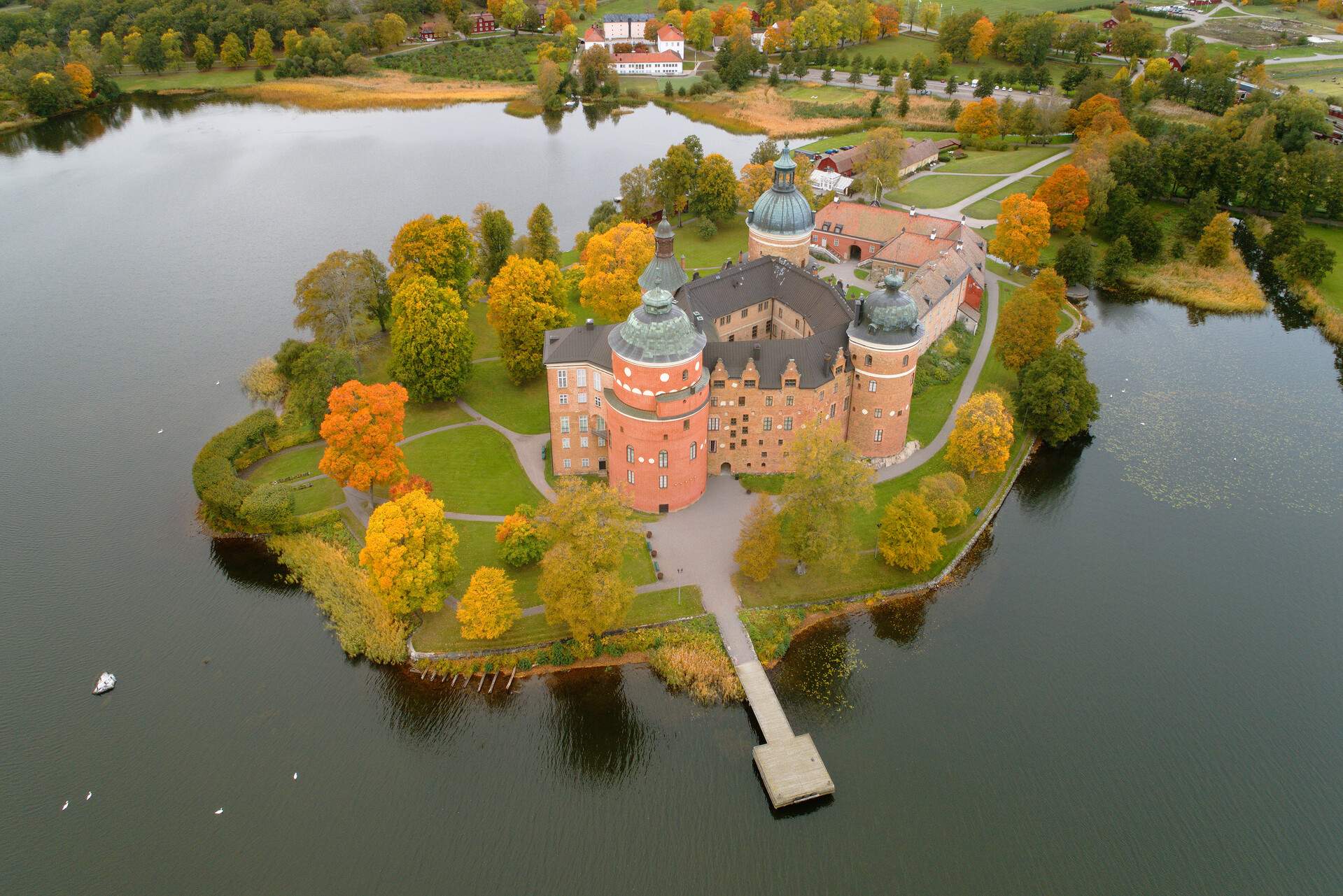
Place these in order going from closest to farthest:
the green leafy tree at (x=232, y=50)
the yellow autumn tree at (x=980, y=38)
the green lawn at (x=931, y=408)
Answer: the green lawn at (x=931, y=408)
the yellow autumn tree at (x=980, y=38)
the green leafy tree at (x=232, y=50)

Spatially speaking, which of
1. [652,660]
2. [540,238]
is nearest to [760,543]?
[652,660]

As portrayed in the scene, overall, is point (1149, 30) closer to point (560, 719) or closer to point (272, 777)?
point (560, 719)

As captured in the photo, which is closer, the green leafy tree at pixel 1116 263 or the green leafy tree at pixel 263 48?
the green leafy tree at pixel 1116 263

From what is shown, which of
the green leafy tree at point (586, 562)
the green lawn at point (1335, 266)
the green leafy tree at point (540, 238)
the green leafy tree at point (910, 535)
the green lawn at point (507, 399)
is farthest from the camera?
the green leafy tree at point (540, 238)

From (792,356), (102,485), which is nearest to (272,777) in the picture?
(102,485)

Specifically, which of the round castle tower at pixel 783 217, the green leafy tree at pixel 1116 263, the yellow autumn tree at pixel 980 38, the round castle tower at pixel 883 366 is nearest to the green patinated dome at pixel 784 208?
the round castle tower at pixel 783 217

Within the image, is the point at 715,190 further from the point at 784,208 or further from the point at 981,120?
the point at 981,120

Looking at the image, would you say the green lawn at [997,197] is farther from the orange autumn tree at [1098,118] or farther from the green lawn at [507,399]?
the green lawn at [507,399]
